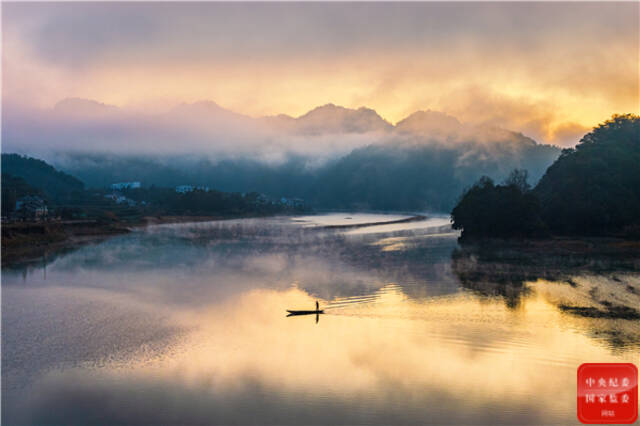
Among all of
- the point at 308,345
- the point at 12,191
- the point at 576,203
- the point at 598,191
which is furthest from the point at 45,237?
the point at 598,191

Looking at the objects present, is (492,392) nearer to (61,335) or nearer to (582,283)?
(61,335)

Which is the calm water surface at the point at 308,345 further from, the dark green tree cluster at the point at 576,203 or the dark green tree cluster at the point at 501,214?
the dark green tree cluster at the point at 576,203

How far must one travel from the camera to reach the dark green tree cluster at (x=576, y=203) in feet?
285

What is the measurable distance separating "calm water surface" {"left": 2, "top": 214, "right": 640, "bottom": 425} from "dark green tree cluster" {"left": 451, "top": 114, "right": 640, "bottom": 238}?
31244mm

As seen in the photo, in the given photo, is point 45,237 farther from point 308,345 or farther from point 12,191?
point 308,345

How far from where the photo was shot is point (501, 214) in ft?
296

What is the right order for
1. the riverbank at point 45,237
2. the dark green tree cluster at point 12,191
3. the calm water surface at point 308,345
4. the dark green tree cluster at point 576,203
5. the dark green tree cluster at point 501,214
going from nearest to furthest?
1. the calm water surface at point 308,345
2. the riverbank at point 45,237
3. the dark green tree cluster at point 576,203
4. the dark green tree cluster at point 501,214
5. the dark green tree cluster at point 12,191

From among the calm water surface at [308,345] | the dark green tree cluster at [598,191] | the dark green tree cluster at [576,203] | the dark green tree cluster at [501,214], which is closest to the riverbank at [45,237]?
the calm water surface at [308,345]

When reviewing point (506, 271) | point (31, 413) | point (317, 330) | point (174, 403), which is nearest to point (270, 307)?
point (317, 330)

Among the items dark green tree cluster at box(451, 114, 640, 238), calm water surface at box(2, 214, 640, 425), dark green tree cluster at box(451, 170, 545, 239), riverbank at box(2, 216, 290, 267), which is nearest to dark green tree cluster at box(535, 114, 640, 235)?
dark green tree cluster at box(451, 114, 640, 238)

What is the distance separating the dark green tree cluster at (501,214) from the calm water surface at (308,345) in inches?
1171

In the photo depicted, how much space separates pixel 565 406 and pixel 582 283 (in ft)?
104

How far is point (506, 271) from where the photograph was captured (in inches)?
2256

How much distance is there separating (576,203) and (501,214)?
14186mm
